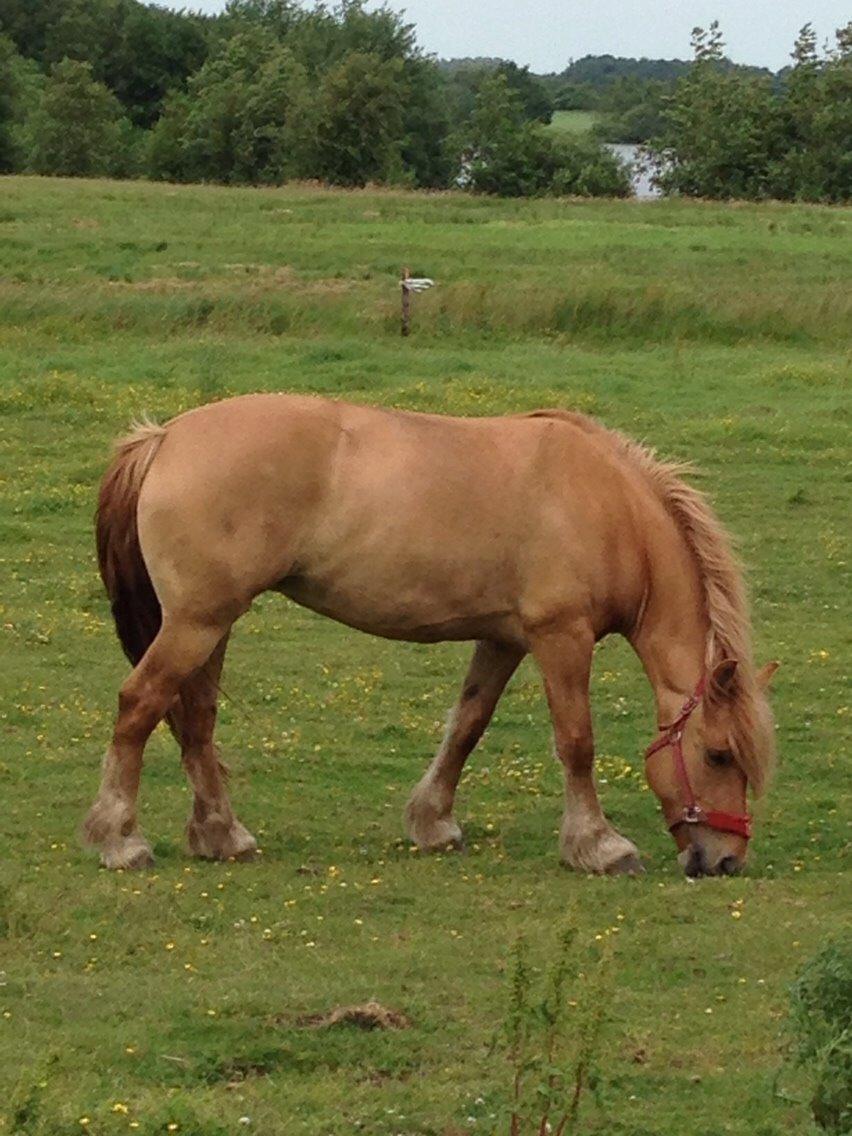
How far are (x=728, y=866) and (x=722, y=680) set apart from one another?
76cm

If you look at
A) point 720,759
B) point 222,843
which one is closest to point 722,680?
point 720,759

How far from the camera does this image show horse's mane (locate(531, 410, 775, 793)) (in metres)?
7.37

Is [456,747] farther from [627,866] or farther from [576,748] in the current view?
[627,866]

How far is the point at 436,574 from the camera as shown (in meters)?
7.54

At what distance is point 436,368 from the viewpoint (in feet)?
67.7

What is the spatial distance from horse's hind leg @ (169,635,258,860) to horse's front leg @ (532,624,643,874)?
52.6 inches

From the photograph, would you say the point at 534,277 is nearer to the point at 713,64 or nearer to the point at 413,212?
the point at 413,212

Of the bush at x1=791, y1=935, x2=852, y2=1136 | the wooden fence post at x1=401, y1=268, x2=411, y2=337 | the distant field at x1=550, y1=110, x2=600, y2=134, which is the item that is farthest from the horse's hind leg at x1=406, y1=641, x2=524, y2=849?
the distant field at x1=550, y1=110, x2=600, y2=134

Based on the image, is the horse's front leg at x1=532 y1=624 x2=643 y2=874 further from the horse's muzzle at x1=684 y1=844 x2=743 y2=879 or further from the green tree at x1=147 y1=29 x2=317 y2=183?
the green tree at x1=147 y1=29 x2=317 y2=183

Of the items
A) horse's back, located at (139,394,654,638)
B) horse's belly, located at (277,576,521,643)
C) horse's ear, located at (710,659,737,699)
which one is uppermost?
horse's back, located at (139,394,654,638)

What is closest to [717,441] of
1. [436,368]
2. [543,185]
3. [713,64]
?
[436,368]

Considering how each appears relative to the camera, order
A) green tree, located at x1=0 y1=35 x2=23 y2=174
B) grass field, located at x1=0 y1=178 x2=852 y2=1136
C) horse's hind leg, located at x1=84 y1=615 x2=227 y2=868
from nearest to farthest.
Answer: grass field, located at x1=0 y1=178 x2=852 y2=1136, horse's hind leg, located at x1=84 y1=615 x2=227 y2=868, green tree, located at x1=0 y1=35 x2=23 y2=174

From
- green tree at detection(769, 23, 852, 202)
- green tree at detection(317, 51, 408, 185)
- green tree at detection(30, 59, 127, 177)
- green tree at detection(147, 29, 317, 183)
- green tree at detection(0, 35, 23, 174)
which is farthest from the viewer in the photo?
green tree at detection(0, 35, 23, 174)

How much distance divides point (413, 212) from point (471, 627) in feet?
118
